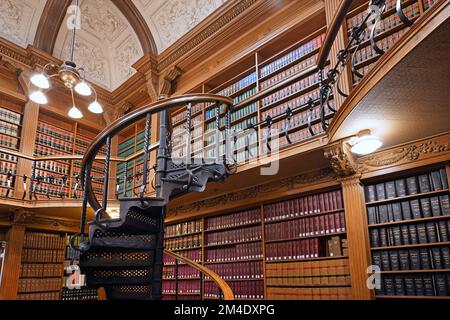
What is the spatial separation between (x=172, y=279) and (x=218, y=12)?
3.86 meters

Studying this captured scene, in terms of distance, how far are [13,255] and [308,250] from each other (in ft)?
13.8

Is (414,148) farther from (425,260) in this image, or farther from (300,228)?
(300,228)

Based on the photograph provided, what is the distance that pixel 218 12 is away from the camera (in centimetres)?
493

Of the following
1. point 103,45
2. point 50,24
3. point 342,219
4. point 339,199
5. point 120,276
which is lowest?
point 120,276

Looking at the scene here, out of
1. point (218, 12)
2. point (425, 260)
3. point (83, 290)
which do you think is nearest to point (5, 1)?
point (218, 12)

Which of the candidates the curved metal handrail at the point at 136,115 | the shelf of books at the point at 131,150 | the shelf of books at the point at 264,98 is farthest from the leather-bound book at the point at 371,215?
the shelf of books at the point at 131,150

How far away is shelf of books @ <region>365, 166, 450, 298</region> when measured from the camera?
112 inches

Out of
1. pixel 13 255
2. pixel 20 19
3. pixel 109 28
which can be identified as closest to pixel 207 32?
pixel 109 28

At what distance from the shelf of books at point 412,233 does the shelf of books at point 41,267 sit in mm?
4655

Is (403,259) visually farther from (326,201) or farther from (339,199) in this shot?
(326,201)

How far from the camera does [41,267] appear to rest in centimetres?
529

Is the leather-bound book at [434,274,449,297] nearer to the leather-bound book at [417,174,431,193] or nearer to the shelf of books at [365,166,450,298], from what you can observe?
the shelf of books at [365,166,450,298]

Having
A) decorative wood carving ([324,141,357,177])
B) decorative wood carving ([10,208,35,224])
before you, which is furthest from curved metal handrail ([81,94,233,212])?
decorative wood carving ([10,208,35,224])

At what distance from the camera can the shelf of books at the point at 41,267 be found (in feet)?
16.7
